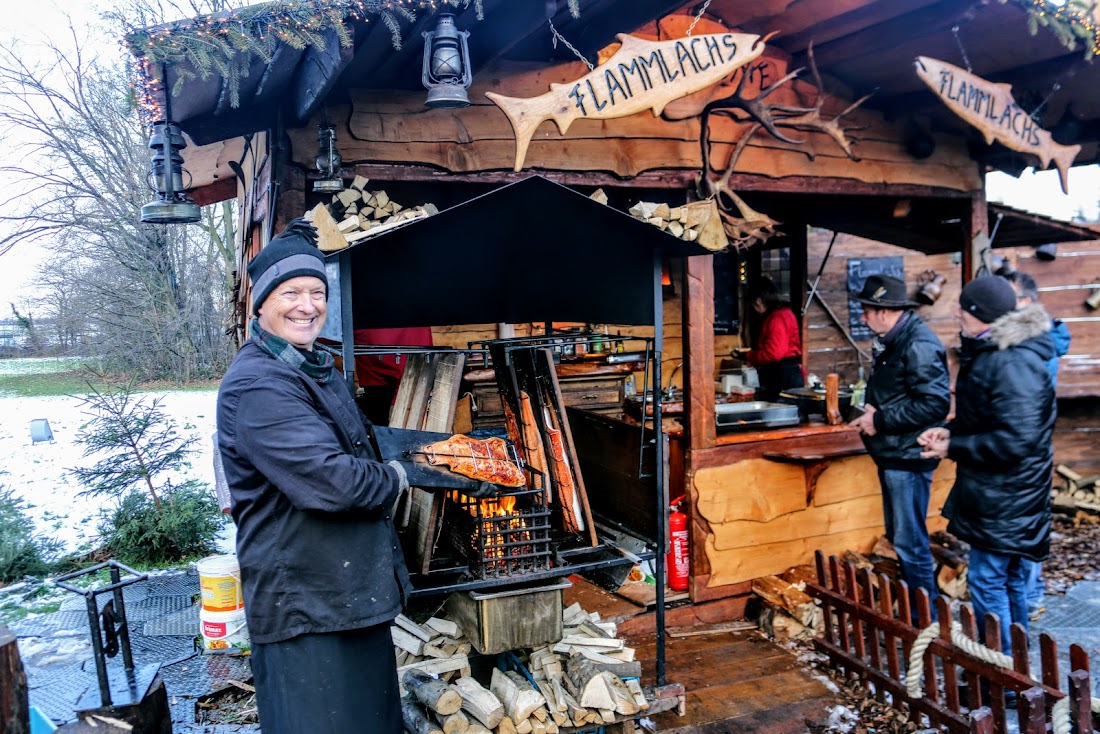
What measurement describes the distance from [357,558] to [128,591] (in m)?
4.61

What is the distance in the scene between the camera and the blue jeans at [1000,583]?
14.1 ft

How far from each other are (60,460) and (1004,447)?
35.9 ft

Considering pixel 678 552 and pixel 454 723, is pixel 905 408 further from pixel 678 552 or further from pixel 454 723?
pixel 454 723

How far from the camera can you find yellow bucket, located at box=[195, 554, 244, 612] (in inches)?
164

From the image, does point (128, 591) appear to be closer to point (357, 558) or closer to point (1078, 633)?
point (357, 558)

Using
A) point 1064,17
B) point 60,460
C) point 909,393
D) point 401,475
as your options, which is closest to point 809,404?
point 909,393

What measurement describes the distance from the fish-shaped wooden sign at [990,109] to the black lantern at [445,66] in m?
2.90

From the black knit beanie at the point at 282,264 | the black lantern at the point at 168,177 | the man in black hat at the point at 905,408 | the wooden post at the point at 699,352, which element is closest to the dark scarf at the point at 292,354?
the black knit beanie at the point at 282,264

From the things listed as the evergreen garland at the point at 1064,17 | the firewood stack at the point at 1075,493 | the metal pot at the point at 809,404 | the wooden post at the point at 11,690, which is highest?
the evergreen garland at the point at 1064,17

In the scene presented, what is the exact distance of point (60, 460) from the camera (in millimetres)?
9891

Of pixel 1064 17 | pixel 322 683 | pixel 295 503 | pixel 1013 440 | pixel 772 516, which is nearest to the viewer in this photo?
pixel 295 503

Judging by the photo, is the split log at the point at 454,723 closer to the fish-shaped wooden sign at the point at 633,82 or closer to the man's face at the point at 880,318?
the fish-shaped wooden sign at the point at 633,82

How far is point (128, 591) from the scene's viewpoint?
237 inches

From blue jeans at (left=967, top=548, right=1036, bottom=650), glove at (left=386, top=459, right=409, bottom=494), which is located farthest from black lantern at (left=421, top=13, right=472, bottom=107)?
blue jeans at (left=967, top=548, right=1036, bottom=650)
